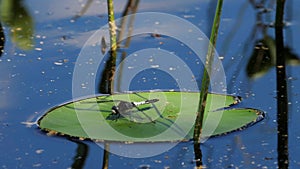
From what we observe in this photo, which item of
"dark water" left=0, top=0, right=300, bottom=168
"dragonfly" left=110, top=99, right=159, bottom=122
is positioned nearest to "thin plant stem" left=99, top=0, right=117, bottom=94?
"dark water" left=0, top=0, right=300, bottom=168

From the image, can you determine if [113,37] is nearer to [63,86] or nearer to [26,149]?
[63,86]

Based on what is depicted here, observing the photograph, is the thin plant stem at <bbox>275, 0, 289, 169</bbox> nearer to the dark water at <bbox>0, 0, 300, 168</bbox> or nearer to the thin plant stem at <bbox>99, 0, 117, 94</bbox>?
the dark water at <bbox>0, 0, 300, 168</bbox>

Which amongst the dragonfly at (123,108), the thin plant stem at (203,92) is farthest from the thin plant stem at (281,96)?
the dragonfly at (123,108)

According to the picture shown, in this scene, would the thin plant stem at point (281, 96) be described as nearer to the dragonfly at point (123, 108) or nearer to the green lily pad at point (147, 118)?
the green lily pad at point (147, 118)

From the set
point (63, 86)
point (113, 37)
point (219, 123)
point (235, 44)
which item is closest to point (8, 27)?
point (113, 37)

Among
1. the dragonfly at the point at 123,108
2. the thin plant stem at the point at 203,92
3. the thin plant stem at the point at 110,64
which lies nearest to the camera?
the thin plant stem at the point at 203,92

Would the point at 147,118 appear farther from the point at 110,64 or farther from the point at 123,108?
the point at 110,64
